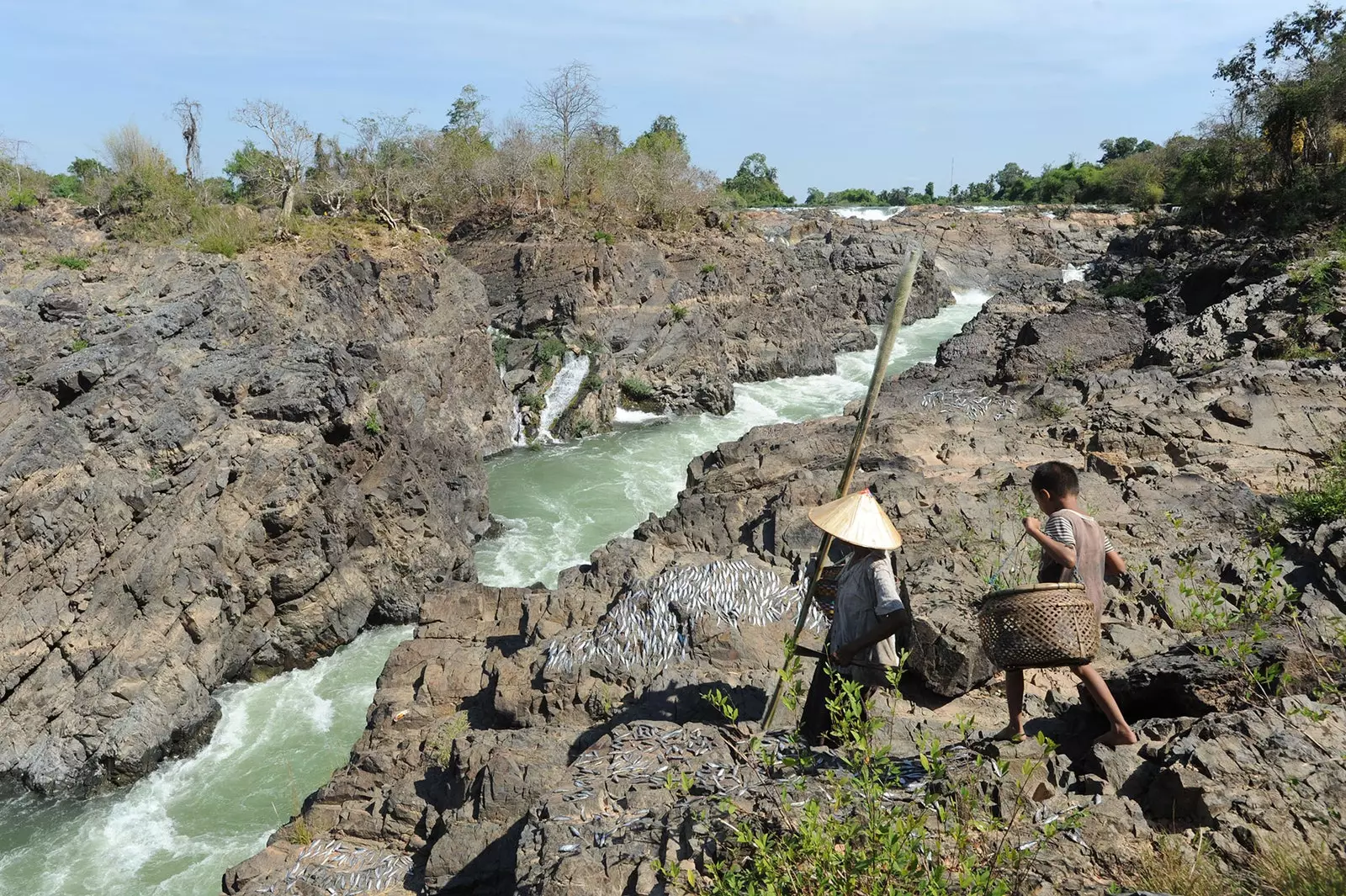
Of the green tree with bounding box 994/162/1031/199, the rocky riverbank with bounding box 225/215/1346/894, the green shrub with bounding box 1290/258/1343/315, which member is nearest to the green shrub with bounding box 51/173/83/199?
the rocky riverbank with bounding box 225/215/1346/894

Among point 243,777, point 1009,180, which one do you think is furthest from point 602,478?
point 1009,180

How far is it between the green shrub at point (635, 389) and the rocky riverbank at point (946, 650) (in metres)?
8.49

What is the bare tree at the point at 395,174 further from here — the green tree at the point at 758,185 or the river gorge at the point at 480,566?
the green tree at the point at 758,185

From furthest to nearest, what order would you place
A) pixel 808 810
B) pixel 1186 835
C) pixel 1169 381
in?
pixel 1169 381
pixel 1186 835
pixel 808 810

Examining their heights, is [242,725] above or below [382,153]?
below

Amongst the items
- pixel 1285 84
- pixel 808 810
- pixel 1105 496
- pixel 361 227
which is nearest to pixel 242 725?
pixel 808 810

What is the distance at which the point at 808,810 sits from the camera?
2.60 m

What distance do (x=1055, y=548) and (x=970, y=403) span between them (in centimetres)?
935

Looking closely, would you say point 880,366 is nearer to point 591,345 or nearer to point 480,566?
point 480,566

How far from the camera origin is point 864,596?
404cm

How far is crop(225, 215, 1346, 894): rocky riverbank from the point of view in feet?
10.7

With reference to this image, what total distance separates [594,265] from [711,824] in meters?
20.1

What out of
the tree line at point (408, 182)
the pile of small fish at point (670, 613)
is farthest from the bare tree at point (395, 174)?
the pile of small fish at point (670, 613)

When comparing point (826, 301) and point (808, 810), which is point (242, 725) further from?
point (826, 301)
